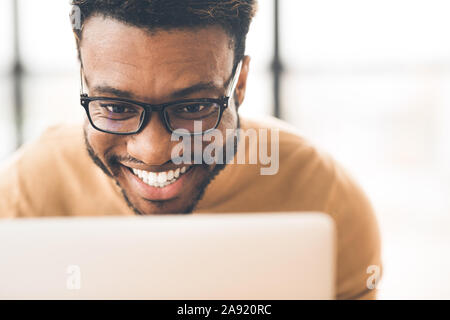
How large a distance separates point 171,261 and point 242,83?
27.0 inches

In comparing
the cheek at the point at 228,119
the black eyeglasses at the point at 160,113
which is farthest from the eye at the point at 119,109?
the cheek at the point at 228,119

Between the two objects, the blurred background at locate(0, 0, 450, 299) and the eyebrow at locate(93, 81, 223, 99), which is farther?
the blurred background at locate(0, 0, 450, 299)

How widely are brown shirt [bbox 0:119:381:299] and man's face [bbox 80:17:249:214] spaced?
55mm

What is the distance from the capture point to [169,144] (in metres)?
1.39

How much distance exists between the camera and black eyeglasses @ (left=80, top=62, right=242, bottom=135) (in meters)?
1.36

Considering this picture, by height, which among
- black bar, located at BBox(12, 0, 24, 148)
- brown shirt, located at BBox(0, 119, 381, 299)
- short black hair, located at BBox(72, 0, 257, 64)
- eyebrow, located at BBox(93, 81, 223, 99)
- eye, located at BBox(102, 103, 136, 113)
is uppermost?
short black hair, located at BBox(72, 0, 257, 64)

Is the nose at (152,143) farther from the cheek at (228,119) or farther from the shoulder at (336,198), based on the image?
the shoulder at (336,198)

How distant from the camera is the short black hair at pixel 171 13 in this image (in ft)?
4.30

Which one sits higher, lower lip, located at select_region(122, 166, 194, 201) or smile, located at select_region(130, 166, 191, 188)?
smile, located at select_region(130, 166, 191, 188)

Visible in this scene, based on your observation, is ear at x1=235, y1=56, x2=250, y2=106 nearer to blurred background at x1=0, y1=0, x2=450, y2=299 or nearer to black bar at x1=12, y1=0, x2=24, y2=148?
blurred background at x1=0, y1=0, x2=450, y2=299

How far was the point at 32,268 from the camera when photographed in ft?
3.60

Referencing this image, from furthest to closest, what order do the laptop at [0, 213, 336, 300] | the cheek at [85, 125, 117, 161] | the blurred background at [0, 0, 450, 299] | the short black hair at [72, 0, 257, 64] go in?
1. the blurred background at [0, 0, 450, 299]
2. the cheek at [85, 125, 117, 161]
3. the short black hair at [72, 0, 257, 64]
4. the laptop at [0, 213, 336, 300]

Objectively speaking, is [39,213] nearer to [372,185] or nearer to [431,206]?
[372,185]

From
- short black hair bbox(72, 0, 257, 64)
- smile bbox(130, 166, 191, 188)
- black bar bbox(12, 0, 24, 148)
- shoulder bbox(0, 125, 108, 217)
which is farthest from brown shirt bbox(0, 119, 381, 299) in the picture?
short black hair bbox(72, 0, 257, 64)
